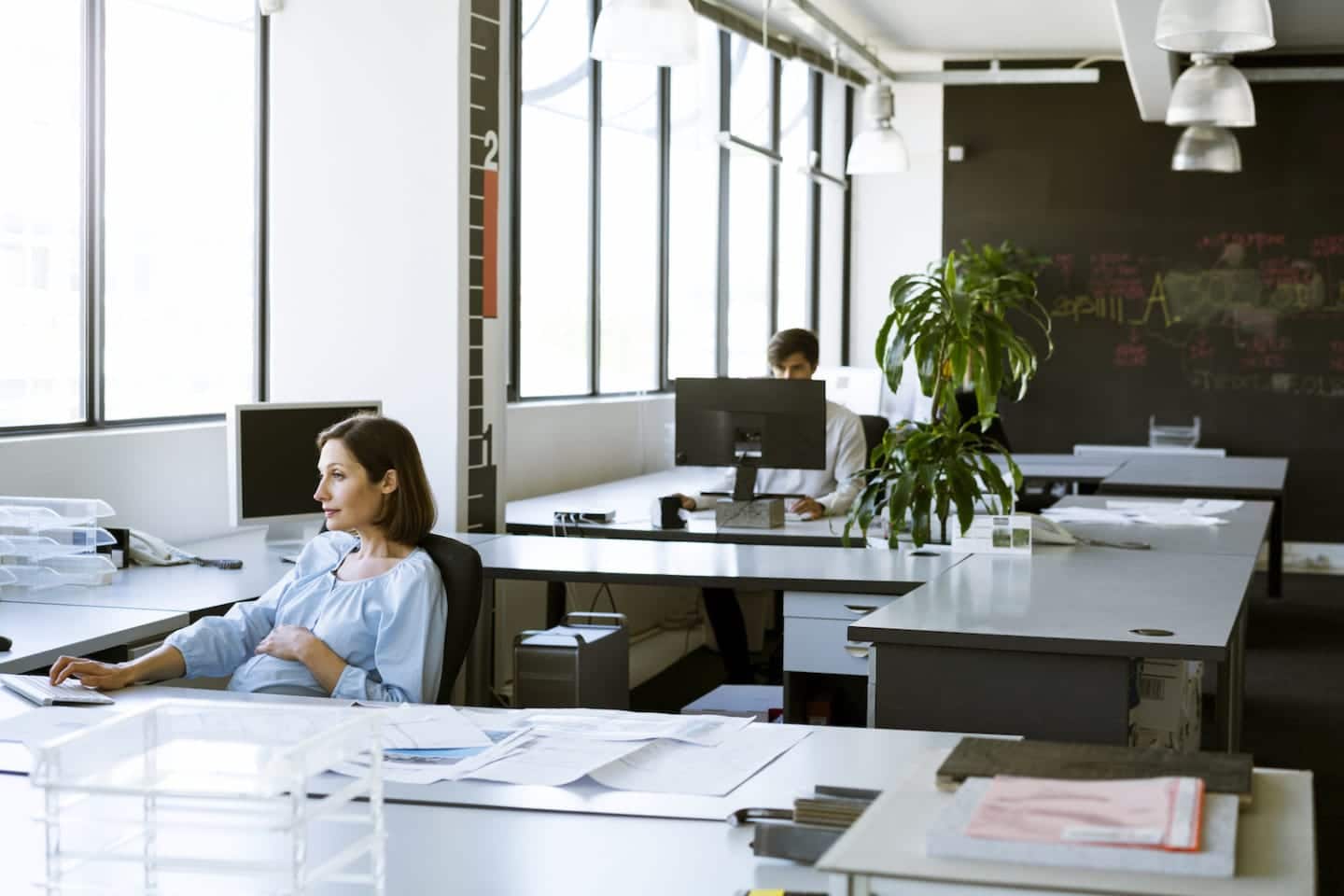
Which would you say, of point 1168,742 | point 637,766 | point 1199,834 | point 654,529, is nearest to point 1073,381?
point 654,529

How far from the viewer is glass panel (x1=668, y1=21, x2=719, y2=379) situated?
8734mm

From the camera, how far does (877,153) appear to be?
27.4ft

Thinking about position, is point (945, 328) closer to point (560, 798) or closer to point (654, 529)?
point (654, 529)

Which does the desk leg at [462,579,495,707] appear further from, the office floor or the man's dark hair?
the man's dark hair

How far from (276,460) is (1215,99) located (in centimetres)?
395

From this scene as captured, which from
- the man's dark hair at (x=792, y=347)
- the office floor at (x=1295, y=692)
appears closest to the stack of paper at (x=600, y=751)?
the office floor at (x=1295, y=692)

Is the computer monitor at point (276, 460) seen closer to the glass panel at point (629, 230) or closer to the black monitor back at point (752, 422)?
the black monitor back at point (752, 422)

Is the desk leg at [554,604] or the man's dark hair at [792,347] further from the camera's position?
the man's dark hair at [792,347]

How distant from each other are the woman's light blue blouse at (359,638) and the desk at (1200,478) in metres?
4.22

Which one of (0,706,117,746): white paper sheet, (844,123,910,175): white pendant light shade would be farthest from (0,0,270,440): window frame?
(844,123,910,175): white pendant light shade

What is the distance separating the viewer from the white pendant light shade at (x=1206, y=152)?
830cm

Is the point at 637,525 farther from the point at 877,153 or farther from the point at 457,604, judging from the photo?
the point at 877,153

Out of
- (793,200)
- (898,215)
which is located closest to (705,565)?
(793,200)

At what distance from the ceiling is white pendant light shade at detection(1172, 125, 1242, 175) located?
783 millimetres
